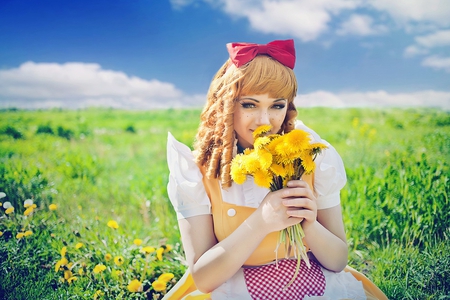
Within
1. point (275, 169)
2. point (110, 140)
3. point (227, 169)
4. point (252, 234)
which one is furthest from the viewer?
point (110, 140)

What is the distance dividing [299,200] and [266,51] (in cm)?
71

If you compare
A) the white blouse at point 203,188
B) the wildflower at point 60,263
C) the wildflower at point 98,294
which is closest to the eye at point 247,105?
the white blouse at point 203,188

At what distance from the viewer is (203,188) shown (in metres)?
1.59

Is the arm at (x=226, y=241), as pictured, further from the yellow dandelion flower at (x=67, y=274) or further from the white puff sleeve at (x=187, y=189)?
the yellow dandelion flower at (x=67, y=274)

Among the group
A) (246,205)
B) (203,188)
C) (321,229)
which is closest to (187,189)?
(203,188)

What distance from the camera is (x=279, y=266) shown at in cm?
160

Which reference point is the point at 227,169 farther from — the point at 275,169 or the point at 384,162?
the point at 384,162

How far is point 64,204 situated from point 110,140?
4.05 metres

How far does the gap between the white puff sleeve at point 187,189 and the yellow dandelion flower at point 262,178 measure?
14.1 inches

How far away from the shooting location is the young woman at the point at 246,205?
4.97ft

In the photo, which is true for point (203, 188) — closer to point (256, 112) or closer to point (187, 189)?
point (187, 189)

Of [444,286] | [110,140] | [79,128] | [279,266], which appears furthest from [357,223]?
[79,128]

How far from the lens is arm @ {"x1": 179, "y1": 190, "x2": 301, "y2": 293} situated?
1.37 m

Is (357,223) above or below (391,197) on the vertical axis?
below
